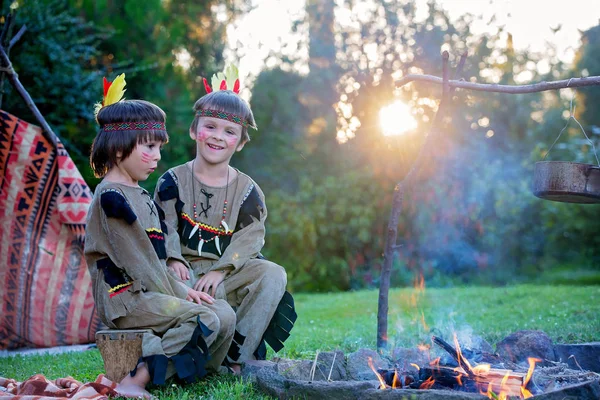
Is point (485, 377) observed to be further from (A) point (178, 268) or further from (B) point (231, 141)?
(B) point (231, 141)

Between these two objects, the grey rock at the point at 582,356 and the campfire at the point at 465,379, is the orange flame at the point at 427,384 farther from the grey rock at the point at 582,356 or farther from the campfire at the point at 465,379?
the grey rock at the point at 582,356

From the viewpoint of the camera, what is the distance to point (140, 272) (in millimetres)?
3842

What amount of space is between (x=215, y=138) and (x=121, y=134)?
0.65 metres

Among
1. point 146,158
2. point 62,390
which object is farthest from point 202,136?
point 62,390

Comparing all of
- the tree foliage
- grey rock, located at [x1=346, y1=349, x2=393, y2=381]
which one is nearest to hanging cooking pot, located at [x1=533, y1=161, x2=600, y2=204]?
grey rock, located at [x1=346, y1=349, x2=393, y2=381]

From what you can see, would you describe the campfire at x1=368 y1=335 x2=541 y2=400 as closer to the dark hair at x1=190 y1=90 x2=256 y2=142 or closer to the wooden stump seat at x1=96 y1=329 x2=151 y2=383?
the wooden stump seat at x1=96 y1=329 x2=151 y2=383

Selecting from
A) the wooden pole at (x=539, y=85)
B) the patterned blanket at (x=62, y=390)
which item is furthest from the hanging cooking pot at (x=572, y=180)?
the patterned blanket at (x=62, y=390)

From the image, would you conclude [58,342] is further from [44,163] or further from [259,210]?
[259,210]

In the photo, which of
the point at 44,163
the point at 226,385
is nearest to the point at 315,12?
→ the point at 44,163

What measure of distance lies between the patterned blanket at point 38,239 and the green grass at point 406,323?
27.2 inches

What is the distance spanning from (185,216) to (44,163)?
2.57 meters

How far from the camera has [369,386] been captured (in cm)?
329

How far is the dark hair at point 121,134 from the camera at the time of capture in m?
3.95

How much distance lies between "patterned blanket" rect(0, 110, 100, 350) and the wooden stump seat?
2718 millimetres
